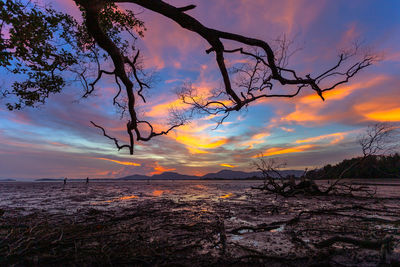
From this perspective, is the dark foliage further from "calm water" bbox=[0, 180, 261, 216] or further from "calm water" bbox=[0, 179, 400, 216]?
"calm water" bbox=[0, 180, 261, 216]

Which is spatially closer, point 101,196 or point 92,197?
point 92,197

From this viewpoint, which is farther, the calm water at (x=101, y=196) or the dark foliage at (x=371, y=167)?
the dark foliage at (x=371, y=167)

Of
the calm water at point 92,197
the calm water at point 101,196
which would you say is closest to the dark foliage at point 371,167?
the calm water at point 101,196

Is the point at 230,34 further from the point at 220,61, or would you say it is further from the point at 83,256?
the point at 83,256

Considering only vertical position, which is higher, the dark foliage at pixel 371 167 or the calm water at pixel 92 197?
the dark foliage at pixel 371 167

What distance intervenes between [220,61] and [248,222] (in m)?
5.03

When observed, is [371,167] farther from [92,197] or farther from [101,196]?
[92,197]

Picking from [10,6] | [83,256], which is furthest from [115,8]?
[83,256]

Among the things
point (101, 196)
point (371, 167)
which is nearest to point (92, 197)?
point (101, 196)

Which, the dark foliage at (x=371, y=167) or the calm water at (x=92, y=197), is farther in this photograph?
the dark foliage at (x=371, y=167)

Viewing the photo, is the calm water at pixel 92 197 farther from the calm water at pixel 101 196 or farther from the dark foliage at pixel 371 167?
the dark foliage at pixel 371 167

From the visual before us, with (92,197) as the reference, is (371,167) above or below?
above

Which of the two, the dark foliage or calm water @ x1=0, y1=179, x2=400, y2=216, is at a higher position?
the dark foliage

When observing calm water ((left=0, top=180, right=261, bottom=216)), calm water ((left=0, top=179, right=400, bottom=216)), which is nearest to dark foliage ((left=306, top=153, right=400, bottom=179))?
calm water ((left=0, top=179, right=400, bottom=216))
